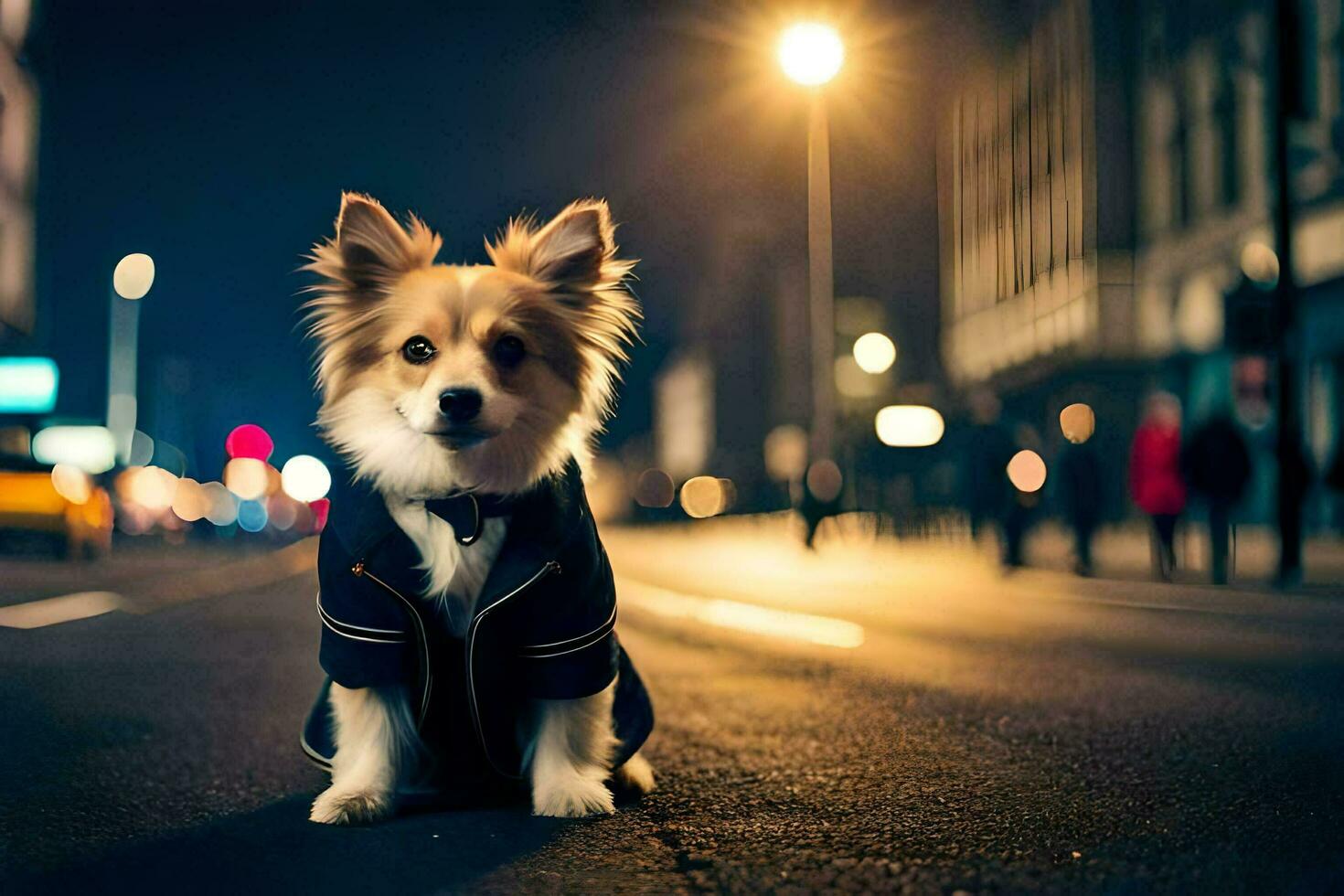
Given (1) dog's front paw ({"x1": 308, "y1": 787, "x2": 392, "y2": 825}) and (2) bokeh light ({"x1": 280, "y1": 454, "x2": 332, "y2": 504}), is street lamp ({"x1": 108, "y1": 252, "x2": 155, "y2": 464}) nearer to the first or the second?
(2) bokeh light ({"x1": 280, "y1": 454, "x2": 332, "y2": 504})

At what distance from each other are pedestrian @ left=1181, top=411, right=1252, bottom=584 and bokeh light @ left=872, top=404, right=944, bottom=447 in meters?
24.1

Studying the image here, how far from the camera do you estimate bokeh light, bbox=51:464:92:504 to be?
21.7 meters

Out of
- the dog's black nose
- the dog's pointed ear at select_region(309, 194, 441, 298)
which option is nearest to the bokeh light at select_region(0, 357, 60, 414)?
the dog's pointed ear at select_region(309, 194, 441, 298)

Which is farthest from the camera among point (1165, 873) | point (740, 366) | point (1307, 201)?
point (740, 366)

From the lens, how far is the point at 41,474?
846 inches

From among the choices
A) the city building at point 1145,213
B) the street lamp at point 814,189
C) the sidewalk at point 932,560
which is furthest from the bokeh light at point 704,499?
the street lamp at point 814,189

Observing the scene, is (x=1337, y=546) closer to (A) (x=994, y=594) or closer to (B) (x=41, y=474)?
(A) (x=994, y=594)

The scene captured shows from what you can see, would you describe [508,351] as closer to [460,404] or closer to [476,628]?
[460,404]

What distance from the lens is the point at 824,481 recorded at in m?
26.3

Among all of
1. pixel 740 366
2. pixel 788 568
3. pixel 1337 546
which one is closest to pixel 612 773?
pixel 788 568

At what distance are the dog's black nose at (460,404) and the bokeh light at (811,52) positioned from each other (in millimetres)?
20649

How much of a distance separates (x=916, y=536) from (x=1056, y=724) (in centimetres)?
2691

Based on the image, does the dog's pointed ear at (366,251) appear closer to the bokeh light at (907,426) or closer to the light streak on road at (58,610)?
the light streak on road at (58,610)

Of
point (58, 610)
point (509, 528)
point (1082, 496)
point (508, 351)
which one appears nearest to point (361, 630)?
point (509, 528)
